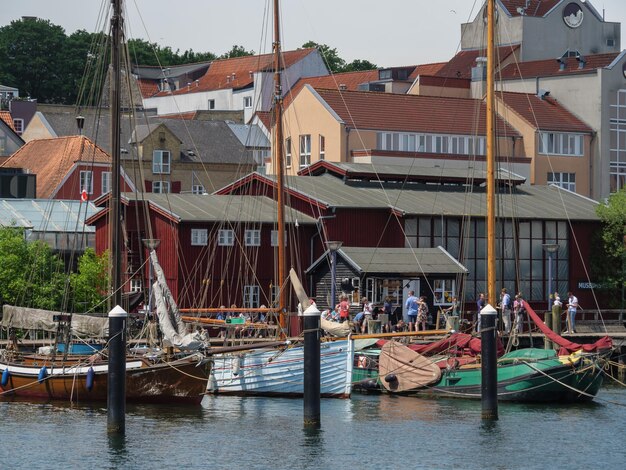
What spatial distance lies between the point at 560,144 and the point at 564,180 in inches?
102

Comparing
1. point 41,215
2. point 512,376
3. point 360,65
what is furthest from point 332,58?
point 512,376

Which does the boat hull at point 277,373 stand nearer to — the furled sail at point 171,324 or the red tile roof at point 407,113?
the furled sail at point 171,324

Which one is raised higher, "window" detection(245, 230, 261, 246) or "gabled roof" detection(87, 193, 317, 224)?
"gabled roof" detection(87, 193, 317, 224)

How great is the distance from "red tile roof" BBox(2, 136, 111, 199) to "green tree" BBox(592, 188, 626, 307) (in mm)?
35370

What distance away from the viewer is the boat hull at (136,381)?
46.5 metres

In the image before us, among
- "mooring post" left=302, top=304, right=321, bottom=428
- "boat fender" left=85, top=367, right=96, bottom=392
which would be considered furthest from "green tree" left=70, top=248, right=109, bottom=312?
"mooring post" left=302, top=304, right=321, bottom=428

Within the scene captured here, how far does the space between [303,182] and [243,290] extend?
9.70 metres

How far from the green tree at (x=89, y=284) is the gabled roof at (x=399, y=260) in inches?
392

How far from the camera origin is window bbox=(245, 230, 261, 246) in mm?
72125

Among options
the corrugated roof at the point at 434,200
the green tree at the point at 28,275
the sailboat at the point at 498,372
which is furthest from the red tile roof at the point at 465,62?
the sailboat at the point at 498,372

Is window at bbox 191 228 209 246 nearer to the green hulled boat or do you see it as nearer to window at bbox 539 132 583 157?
the green hulled boat

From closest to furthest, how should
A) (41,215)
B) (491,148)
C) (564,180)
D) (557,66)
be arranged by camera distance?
(491,148) → (41,215) → (564,180) → (557,66)

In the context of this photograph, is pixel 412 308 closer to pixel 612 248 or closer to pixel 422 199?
pixel 422 199

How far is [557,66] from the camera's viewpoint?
11212 cm
